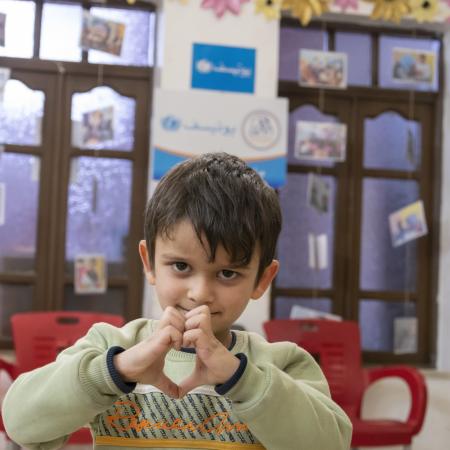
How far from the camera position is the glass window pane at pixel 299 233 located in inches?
130

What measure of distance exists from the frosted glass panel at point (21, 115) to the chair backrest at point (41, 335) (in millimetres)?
943

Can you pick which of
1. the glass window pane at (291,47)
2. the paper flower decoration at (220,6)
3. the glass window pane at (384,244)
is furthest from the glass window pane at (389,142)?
the paper flower decoration at (220,6)

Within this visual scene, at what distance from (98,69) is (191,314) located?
2479mm

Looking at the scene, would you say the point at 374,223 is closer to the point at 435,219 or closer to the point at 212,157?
the point at 435,219

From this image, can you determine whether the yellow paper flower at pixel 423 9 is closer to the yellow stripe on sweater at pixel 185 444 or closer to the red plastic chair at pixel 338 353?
the red plastic chair at pixel 338 353

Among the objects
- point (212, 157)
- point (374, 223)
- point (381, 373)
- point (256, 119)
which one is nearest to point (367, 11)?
point (256, 119)

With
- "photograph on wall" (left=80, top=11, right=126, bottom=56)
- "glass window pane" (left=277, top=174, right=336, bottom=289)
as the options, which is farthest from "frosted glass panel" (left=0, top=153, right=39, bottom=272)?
"glass window pane" (left=277, top=174, right=336, bottom=289)

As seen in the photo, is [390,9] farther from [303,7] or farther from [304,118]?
[304,118]

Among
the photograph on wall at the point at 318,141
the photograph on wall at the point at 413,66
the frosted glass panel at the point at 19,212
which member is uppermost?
the photograph on wall at the point at 413,66

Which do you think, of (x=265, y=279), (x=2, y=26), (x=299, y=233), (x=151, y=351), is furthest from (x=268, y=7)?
(x=151, y=351)

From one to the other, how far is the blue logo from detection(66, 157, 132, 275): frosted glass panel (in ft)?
1.73

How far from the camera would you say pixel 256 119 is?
9.78 ft

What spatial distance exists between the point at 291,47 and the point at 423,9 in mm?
608

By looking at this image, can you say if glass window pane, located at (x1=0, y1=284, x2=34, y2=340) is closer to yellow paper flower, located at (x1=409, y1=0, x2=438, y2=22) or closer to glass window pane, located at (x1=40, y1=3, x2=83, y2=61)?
glass window pane, located at (x1=40, y1=3, x2=83, y2=61)
